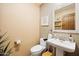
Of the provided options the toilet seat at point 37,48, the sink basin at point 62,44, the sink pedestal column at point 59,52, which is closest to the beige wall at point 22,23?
the toilet seat at point 37,48

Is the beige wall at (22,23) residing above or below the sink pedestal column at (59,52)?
above

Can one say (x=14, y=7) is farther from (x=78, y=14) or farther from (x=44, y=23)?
(x=78, y=14)

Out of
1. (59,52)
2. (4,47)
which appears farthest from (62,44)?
(4,47)

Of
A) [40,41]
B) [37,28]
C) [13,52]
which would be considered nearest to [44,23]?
[37,28]

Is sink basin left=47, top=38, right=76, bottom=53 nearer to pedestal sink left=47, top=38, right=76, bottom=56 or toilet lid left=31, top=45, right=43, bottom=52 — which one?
pedestal sink left=47, top=38, right=76, bottom=56

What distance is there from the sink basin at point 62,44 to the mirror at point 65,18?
21 cm

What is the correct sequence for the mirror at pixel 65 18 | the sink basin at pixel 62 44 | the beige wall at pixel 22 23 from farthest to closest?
the beige wall at pixel 22 23, the mirror at pixel 65 18, the sink basin at pixel 62 44

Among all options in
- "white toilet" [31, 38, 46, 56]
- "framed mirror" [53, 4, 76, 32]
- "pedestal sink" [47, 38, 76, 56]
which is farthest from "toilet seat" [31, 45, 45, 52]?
"framed mirror" [53, 4, 76, 32]

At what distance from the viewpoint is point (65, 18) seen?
1.97 metres

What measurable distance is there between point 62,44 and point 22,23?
2.38 feet

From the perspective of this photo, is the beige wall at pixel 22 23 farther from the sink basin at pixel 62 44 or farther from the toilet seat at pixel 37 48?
the sink basin at pixel 62 44

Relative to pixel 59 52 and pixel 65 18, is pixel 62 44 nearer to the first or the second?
pixel 59 52

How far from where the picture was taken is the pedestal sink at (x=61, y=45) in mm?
1780

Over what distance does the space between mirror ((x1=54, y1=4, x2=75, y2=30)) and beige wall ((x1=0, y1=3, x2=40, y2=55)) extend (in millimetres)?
313
